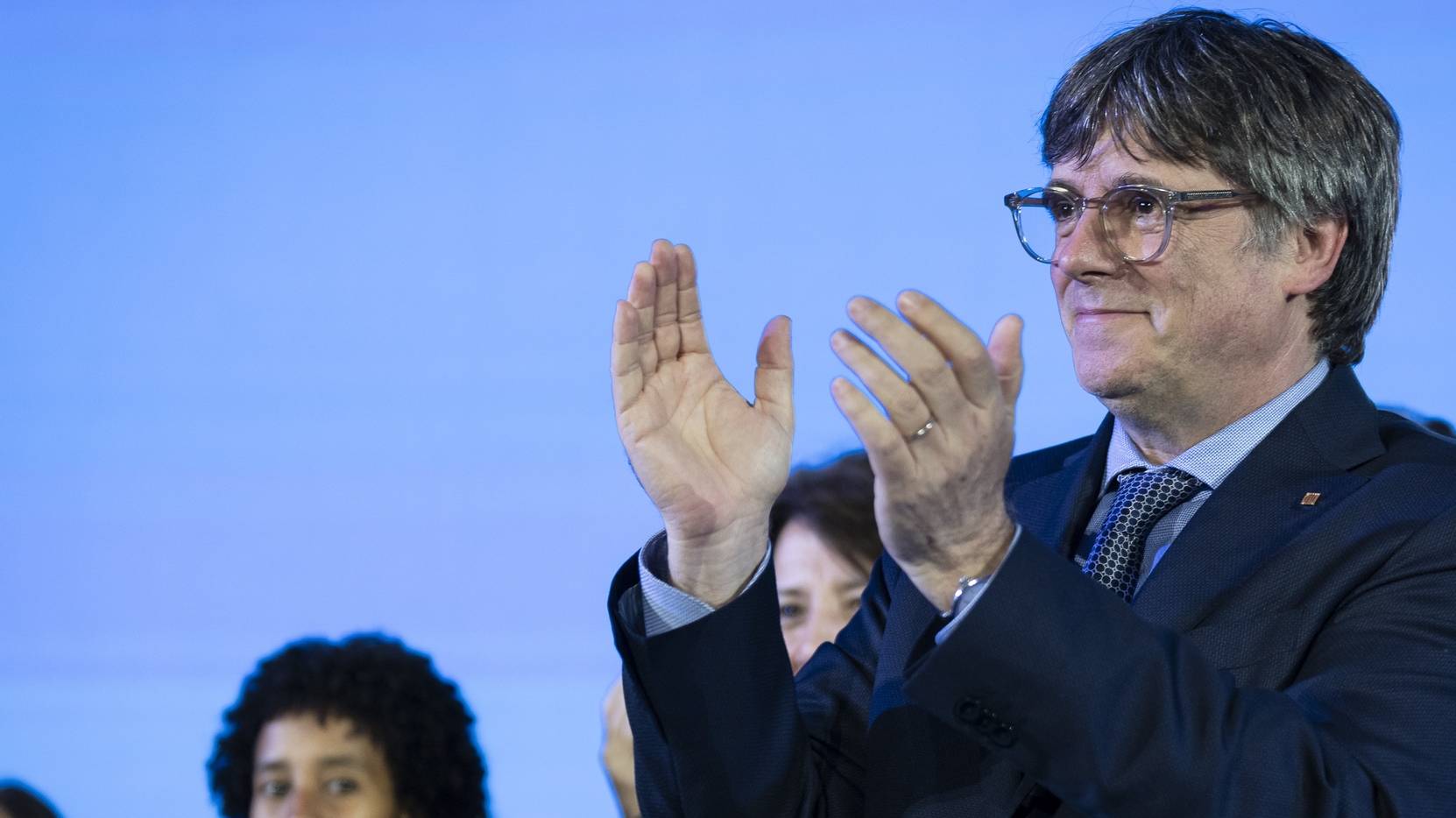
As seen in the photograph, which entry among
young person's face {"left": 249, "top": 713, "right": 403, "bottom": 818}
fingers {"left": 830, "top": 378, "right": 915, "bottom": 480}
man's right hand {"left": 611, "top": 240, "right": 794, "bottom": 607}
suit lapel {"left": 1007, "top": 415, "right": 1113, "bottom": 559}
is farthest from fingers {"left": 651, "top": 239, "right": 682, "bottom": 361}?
young person's face {"left": 249, "top": 713, "right": 403, "bottom": 818}

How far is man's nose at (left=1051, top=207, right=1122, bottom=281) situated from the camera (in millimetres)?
1803

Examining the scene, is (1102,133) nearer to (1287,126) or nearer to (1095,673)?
(1287,126)

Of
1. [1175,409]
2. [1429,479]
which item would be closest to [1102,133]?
[1175,409]

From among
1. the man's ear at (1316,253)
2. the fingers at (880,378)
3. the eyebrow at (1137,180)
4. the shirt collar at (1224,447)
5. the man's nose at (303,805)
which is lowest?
the man's nose at (303,805)

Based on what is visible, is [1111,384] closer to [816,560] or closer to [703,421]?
[703,421]

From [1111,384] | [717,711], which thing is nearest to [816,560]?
[1111,384]

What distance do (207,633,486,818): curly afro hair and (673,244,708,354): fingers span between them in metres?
1.27

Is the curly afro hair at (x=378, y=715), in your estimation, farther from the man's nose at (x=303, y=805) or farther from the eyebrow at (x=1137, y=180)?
the eyebrow at (x=1137, y=180)

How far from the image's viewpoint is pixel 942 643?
4.25ft

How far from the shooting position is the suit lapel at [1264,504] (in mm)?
1579

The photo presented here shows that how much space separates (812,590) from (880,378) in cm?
178

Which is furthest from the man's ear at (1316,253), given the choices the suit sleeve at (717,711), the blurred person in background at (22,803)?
the blurred person in background at (22,803)

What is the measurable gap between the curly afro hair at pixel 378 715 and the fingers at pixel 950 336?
5.37ft

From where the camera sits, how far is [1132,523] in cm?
173
